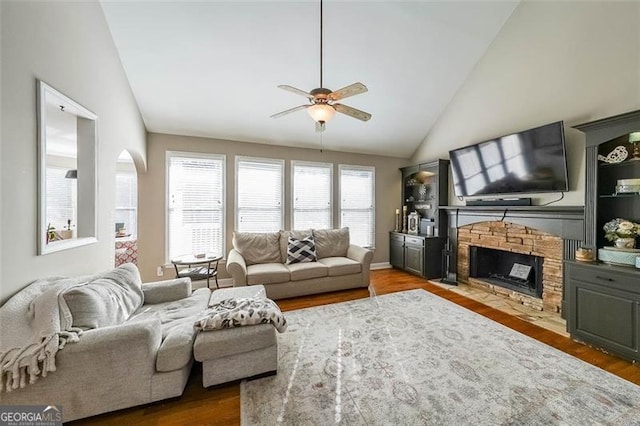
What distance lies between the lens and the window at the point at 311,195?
496 cm

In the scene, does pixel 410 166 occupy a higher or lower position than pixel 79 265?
higher

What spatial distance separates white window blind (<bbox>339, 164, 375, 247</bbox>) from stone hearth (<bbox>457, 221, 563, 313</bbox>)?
5.84 feet

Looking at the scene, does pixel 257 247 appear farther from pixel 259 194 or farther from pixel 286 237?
pixel 259 194

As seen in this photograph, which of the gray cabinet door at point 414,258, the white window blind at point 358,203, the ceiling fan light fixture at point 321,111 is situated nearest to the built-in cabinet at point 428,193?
the gray cabinet door at point 414,258

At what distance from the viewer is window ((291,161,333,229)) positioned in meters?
4.96

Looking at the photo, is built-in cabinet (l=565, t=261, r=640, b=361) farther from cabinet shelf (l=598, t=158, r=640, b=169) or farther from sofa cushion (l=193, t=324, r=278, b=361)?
sofa cushion (l=193, t=324, r=278, b=361)

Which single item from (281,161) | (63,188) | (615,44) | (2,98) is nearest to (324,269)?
(281,161)

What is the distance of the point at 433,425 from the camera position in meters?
1.56

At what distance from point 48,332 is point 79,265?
103 cm

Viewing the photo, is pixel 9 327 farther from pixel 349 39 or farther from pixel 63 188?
pixel 63 188

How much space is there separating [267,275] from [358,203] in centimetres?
271

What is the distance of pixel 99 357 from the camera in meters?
1.53

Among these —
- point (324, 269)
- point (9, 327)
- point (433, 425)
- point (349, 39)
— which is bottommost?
point (433, 425)

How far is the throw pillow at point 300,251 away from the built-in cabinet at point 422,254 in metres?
2.06
